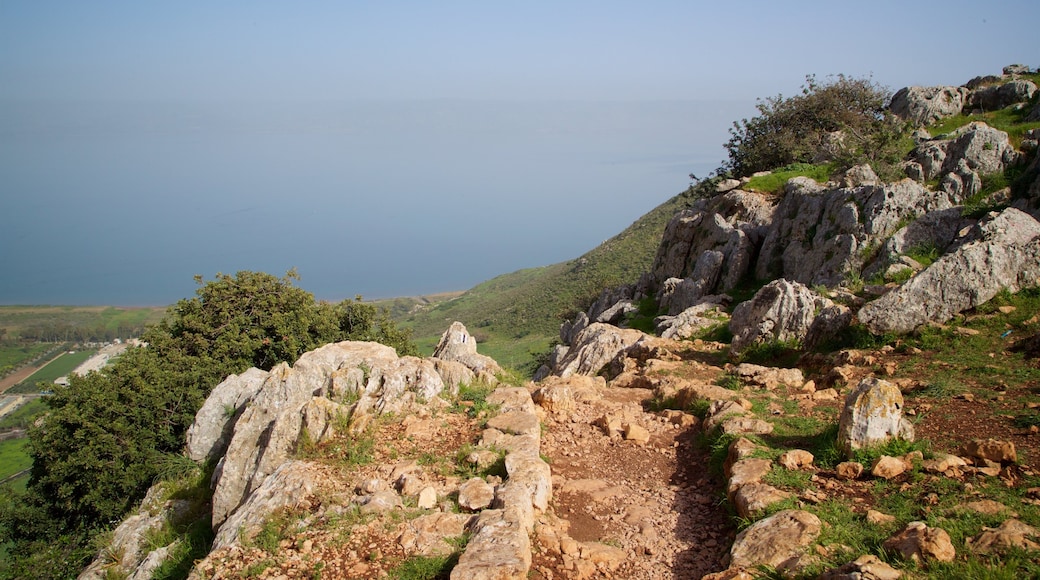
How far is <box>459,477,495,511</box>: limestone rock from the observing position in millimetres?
6988

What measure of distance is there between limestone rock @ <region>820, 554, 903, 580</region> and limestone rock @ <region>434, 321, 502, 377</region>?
23.8 feet

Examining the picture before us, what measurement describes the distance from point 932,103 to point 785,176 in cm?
1116

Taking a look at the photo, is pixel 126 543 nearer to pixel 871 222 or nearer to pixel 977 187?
pixel 871 222

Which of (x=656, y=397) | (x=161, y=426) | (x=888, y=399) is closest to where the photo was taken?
(x=888, y=399)

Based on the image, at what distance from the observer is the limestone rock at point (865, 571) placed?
15.6 ft

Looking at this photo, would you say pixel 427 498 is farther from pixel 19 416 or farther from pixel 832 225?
pixel 19 416

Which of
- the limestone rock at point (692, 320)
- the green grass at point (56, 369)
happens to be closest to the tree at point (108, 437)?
the limestone rock at point (692, 320)

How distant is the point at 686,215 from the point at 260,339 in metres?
17.7

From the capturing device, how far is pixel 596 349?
16.9m

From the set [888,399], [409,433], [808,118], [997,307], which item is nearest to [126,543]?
[409,433]

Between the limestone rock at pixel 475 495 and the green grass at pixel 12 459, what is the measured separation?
193 ft

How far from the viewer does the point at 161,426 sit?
16344 millimetres

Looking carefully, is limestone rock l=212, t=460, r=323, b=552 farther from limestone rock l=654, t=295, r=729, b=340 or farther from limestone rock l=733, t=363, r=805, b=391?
limestone rock l=654, t=295, r=729, b=340

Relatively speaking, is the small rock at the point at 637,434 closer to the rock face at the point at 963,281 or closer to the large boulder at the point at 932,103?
the rock face at the point at 963,281
